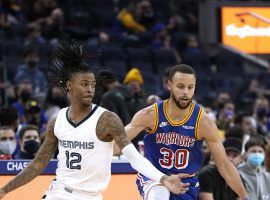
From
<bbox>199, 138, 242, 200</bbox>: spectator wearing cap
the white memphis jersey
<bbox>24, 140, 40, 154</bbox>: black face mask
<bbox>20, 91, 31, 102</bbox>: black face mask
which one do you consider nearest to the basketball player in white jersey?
the white memphis jersey

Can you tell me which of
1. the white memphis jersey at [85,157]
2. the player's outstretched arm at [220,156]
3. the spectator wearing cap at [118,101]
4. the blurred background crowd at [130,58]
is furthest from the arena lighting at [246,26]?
the white memphis jersey at [85,157]

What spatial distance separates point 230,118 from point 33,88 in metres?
3.15

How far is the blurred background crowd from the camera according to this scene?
13.0 m

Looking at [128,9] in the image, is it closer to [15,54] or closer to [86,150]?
[15,54]

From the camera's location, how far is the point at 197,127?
23.6ft

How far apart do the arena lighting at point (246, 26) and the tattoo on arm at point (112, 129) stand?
10095 mm

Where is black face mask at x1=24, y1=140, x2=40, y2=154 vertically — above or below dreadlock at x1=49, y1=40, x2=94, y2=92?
below

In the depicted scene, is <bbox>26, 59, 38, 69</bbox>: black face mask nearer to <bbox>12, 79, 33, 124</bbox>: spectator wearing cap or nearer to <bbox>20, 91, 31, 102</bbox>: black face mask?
<bbox>12, 79, 33, 124</bbox>: spectator wearing cap

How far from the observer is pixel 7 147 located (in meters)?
9.82

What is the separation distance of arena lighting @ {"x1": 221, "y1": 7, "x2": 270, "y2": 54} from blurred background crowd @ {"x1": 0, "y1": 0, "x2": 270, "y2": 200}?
0.87 meters

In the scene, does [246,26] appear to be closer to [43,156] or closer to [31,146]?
[31,146]

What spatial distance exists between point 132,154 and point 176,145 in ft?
3.71


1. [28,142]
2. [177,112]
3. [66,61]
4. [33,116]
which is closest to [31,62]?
[33,116]

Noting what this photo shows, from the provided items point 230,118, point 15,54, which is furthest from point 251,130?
point 15,54
